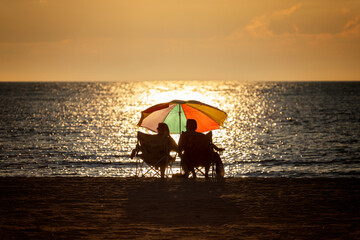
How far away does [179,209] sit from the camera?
23.9 ft

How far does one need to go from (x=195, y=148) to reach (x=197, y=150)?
7cm

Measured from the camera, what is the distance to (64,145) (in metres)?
32.4

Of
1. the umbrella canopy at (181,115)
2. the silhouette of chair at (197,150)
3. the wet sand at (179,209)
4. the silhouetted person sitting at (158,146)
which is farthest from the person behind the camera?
the umbrella canopy at (181,115)

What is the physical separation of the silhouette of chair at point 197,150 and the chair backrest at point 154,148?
19.5 inches

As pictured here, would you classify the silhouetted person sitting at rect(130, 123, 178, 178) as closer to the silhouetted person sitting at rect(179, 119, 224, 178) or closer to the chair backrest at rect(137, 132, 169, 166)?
the chair backrest at rect(137, 132, 169, 166)

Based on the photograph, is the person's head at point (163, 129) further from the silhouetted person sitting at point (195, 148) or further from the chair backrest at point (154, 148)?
the silhouetted person sitting at point (195, 148)

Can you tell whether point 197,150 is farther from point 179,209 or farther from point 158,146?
point 179,209

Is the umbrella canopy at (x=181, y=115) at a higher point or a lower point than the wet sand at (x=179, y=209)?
higher

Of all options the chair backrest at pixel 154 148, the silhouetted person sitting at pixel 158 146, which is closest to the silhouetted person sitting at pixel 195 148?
the silhouetted person sitting at pixel 158 146

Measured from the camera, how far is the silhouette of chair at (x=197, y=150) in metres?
10.3

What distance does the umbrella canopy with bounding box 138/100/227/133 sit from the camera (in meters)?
11.1

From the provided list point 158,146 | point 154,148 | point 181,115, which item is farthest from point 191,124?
point 181,115

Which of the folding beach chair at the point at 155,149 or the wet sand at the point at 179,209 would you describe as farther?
the folding beach chair at the point at 155,149

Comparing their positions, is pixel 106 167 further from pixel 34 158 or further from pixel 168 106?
pixel 168 106
